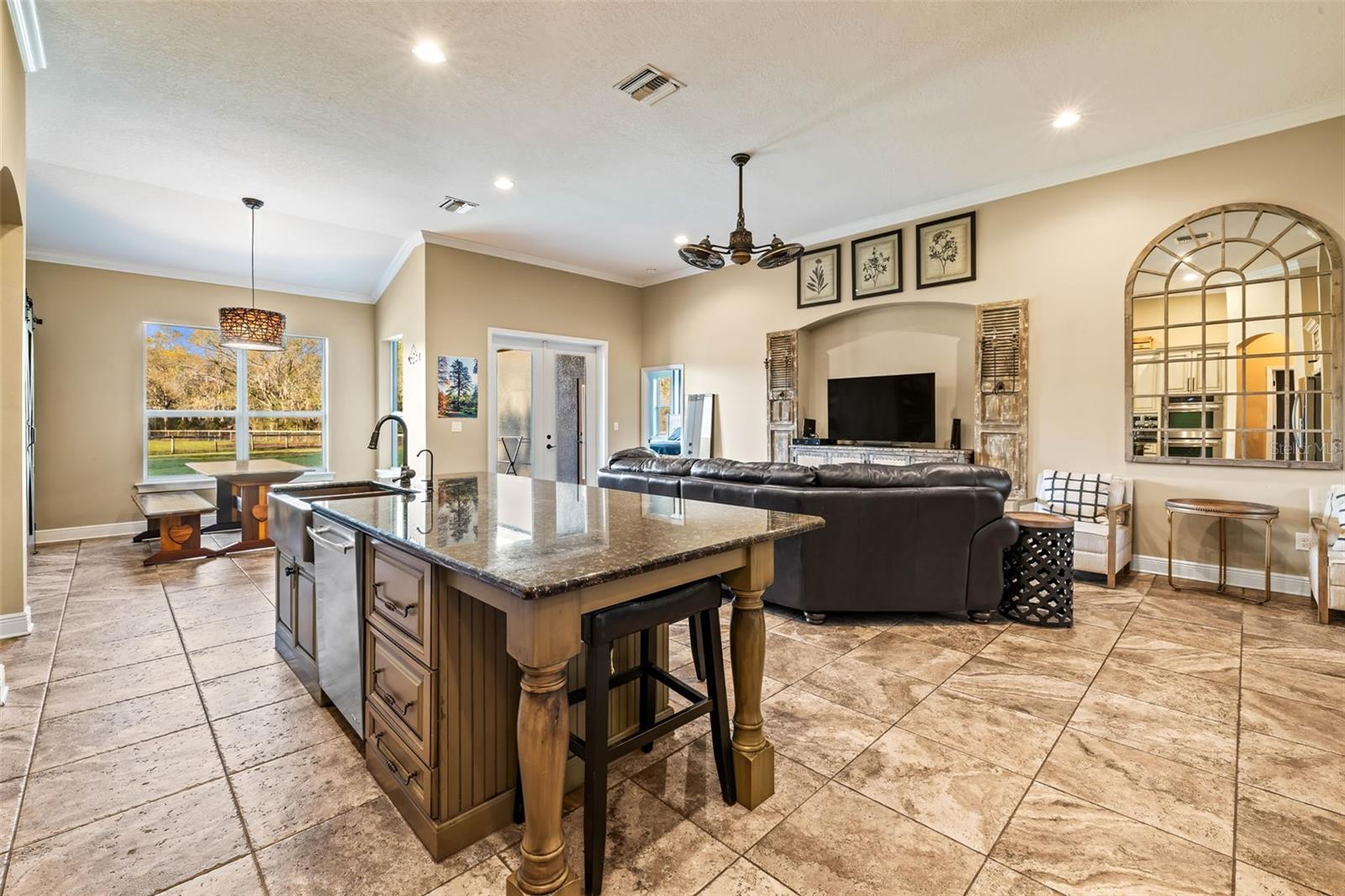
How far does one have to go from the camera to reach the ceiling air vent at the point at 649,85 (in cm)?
335

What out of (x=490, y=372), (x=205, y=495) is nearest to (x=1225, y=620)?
(x=490, y=372)

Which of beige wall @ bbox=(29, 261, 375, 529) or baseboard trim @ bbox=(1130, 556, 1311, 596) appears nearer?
baseboard trim @ bbox=(1130, 556, 1311, 596)

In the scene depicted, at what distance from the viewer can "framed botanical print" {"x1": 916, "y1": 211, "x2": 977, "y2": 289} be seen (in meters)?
5.17

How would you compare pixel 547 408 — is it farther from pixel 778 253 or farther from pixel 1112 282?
pixel 1112 282

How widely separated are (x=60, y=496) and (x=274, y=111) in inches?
188

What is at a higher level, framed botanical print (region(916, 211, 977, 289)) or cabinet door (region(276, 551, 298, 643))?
framed botanical print (region(916, 211, 977, 289))

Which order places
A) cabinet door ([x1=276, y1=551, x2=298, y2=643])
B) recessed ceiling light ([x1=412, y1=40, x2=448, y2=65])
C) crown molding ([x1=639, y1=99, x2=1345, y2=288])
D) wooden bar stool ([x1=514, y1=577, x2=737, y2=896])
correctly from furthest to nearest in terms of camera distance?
1. crown molding ([x1=639, y1=99, x2=1345, y2=288])
2. recessed ceiling light ([x1=412, y1=40, x2=448, y2=65])
3. cabinet door ([x1=276, y1=551, x2=298, y2=643])
4. wooden bar stool ([x1=514, y1=577, x2=737, y2=896])

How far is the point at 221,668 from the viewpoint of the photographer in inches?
108

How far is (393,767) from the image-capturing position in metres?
1.71

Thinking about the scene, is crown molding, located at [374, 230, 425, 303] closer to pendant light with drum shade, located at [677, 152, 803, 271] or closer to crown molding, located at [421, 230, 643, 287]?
crown molding, located at [421, 230, 643, 287]

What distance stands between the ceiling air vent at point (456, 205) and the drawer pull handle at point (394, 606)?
4.34m

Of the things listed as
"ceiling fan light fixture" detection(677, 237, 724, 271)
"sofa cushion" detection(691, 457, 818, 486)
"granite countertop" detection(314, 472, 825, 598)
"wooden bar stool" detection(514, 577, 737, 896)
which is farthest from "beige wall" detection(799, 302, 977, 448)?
"wooden bar stool" detection(514, 577, 737, 896)

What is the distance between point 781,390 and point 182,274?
6658 millimetres

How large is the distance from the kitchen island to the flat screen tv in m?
4.22
